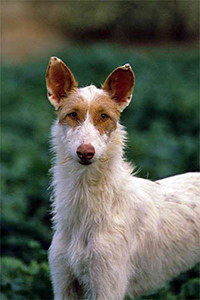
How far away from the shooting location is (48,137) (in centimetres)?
1123

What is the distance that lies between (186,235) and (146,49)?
17.2 m

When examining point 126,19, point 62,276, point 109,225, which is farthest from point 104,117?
point 126,19

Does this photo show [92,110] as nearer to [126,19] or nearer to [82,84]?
[82,84]

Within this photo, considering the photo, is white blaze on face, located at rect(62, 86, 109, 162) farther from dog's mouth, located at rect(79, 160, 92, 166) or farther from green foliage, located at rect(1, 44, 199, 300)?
green foliage, located at rect(1, 44, 199, 300)

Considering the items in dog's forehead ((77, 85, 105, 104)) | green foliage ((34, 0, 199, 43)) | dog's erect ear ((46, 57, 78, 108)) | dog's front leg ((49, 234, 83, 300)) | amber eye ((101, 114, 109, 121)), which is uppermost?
green foliage ((34, 0, 199, 43))

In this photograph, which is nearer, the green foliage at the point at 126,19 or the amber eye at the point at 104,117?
the amber eye at the point at 104,117

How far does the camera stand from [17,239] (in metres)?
7.70

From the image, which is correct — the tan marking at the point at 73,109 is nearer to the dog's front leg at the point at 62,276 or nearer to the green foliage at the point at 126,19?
the dog's front leg at the point at 62,276

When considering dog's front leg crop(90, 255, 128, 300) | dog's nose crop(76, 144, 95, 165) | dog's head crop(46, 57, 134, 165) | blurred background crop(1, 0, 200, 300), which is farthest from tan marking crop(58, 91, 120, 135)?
blurred background crop(1, 0, 200, 300)

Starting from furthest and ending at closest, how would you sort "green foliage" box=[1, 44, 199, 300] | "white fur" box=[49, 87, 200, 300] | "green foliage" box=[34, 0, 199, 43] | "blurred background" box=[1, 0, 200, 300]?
"green foliage" box=[34, 0, 199, 43], "blurred background" box=[1, 0, 200, 300], "green foliage" box=[1, 44, 199, 300], "white fur" box=[49, 87, 200, 300]

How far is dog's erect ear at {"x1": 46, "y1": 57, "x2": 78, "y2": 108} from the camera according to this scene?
4566 mm

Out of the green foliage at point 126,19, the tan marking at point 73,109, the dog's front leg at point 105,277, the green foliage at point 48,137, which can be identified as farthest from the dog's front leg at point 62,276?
the green foliage at point 126,19

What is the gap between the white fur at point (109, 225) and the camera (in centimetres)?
452

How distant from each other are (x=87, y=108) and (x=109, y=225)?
86cm
